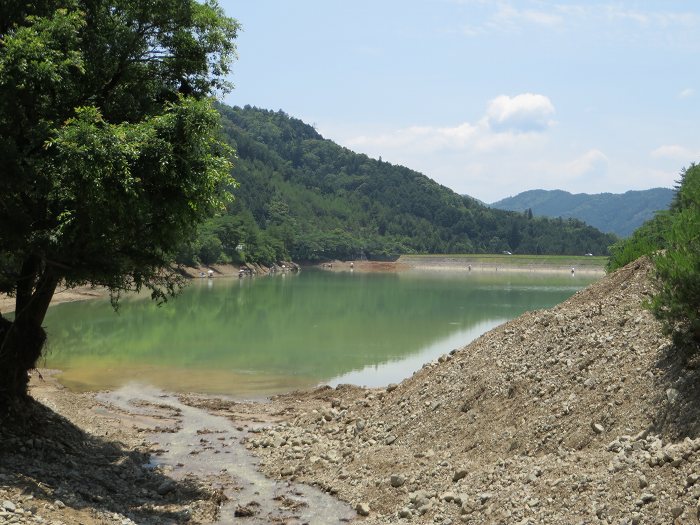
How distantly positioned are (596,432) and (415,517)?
3.58 m

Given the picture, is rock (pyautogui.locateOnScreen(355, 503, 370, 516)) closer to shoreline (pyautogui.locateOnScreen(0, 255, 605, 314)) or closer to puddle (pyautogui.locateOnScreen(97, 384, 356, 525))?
puddle (pyautogui.locateOnScreen(97, 384, 356, 525))

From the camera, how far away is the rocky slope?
34.4 ft

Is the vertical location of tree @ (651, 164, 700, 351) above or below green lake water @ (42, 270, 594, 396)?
above

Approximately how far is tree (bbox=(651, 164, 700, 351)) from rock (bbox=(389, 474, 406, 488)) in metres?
5.78

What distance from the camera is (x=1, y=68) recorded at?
1162cm

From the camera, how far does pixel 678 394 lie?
11992 mm

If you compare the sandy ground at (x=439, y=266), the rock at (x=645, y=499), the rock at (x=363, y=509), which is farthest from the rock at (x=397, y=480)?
the sandy ground at (x=439, y=266)

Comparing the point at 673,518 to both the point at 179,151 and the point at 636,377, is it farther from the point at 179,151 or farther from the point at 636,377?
the point at 179,151

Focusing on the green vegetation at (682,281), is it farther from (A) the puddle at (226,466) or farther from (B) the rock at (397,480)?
(A) the puddle at (226,466)

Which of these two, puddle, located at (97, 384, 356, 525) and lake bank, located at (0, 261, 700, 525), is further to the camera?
puddle, located at (97, 384, 356, 525)

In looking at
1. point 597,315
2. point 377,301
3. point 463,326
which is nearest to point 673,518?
point 597,315

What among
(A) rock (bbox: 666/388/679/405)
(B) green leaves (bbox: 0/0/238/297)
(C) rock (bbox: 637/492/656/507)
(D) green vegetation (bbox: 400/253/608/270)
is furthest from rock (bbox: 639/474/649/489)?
(D) green vegetation (bbox: 400/253/608/270)

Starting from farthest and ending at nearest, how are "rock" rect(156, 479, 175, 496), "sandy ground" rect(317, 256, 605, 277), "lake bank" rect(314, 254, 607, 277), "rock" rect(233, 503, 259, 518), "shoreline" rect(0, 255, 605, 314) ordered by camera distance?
"sandy ground" rect(317, 256, 605, 277), "lake bank" rect(314, 254, 607, 277), "shoreline" rect(0, 255, 605, 314), "rock" rect(156, 479, 175, 496), "rock" rect(233, 503, 259, 518)

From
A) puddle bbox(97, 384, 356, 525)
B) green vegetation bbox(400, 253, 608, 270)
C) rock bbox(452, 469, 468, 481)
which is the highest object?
green vegetation bbox(400, 253, 608, 270)
